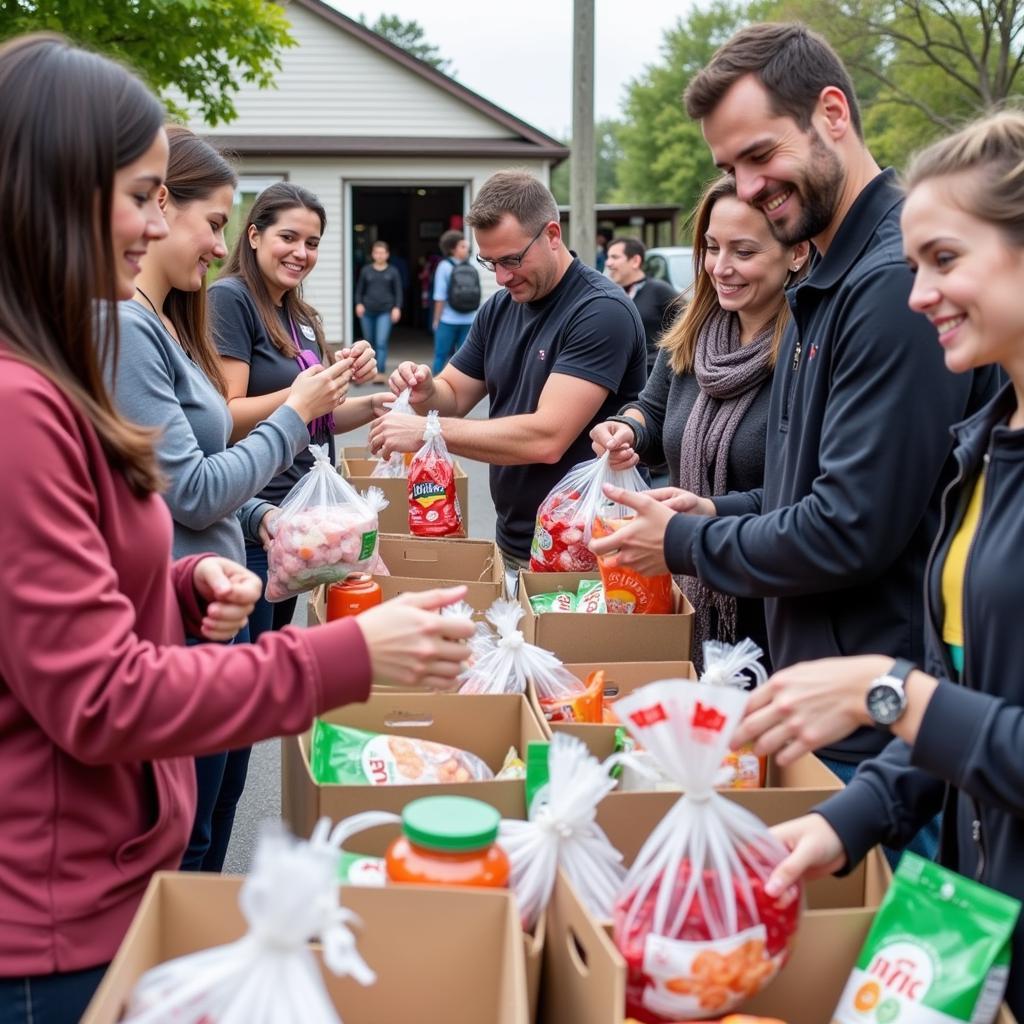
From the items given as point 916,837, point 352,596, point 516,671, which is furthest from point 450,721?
point 916,837

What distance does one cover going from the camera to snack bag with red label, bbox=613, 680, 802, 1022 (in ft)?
4.43

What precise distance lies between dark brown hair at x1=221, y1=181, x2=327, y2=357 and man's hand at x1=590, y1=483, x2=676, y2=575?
1.88m

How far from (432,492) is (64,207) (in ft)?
7.60

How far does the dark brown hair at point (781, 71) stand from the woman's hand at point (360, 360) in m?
1.40

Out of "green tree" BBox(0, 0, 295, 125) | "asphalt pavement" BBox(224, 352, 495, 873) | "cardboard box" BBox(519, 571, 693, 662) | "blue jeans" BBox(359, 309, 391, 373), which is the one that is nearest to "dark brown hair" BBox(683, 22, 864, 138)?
"cardboard box" BBox(519, 571, 693, 662)

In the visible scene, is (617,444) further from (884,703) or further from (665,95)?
(665,95)

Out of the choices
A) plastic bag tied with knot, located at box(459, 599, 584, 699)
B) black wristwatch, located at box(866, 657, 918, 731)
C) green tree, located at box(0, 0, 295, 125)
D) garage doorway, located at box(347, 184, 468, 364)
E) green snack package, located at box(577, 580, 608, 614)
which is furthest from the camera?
garage doorway, located at box(347, 184, 468, 364)

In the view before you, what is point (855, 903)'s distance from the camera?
179 cm

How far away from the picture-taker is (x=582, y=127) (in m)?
11.9

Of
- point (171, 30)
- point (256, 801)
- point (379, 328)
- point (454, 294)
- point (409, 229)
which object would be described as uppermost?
point (409, 229)

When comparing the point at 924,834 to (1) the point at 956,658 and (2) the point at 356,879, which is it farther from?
(2) the point at 356,879

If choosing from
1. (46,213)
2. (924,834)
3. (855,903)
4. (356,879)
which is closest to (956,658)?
(855,903)

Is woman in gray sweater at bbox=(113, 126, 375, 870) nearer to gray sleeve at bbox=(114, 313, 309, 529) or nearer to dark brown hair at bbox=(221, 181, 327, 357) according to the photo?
gray sleeve at bbox=(114, 313, 309, 529)

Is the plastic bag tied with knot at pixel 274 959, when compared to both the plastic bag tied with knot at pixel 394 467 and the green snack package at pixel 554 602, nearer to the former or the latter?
the green snack package at pixel 554 602
